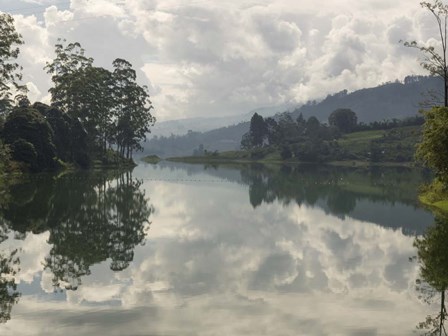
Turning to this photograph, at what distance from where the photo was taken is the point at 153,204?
56.3m

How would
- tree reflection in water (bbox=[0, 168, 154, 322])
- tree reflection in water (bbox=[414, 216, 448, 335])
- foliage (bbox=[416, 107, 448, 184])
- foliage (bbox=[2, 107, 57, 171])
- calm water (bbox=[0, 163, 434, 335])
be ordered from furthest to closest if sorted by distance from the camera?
1. foliage (bbox=[2, 107, 57, 171])
2. foliage (bbox=[416, 107, 448, 184])
3. tree reflection in water (bbox=[0, 168, 154, 322])
4. tree reflection in water (bbox=[414, 216, 448, 335])
5. calm water (bbox=[0, 163, 434, 335])

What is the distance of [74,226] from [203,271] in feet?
53.7

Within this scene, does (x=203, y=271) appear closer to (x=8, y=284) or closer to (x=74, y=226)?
(x=8, y=284)

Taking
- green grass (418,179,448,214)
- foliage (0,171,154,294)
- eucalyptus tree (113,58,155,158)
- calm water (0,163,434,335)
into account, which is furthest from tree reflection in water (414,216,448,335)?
eucalyptus tree (113,58,155,158)

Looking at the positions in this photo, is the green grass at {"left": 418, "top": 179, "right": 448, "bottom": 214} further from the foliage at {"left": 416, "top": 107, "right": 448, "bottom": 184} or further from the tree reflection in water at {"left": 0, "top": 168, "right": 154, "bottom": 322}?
the tree reflection in water at {"left": 0, "top": 168, "right": 154, "bottom": 322}

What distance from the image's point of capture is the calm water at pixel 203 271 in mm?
18058

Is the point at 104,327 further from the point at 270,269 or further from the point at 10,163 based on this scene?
the point at 10,163

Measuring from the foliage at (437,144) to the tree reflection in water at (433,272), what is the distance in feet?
30.5

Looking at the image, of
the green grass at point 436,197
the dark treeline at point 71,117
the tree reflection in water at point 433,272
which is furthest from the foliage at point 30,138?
the tree reflection in water at point 433,272

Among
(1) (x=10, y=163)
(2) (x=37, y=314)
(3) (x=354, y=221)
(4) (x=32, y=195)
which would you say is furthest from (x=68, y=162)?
(2) (x=37, y=314)

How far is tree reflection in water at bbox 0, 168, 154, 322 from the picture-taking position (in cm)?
2555

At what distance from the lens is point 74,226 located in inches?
1515

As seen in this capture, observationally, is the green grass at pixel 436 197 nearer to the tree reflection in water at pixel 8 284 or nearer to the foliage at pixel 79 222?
the foliage at pixel 79 222

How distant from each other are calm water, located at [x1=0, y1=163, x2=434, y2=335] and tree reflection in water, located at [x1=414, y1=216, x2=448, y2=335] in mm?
558
